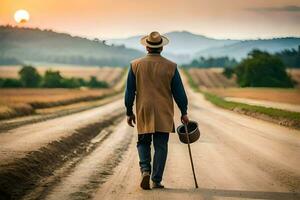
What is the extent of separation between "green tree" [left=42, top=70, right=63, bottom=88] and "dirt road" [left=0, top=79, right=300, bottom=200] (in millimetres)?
76970

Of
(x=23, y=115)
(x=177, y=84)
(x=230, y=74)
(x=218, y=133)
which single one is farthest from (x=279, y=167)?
(x=230, y=74)

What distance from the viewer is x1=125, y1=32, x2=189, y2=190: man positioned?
9500 mm

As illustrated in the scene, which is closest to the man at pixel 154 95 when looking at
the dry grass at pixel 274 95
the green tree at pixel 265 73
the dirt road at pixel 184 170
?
the dirt road at pixel 184 170

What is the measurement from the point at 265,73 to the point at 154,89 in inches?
3774

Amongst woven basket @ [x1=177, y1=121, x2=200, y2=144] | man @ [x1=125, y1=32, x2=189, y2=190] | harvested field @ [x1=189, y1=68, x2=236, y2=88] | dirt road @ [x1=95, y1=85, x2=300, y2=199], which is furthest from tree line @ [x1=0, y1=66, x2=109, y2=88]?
man @ [x1=125, y1=32, x2=189, y2=190]

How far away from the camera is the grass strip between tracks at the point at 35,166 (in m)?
9.34

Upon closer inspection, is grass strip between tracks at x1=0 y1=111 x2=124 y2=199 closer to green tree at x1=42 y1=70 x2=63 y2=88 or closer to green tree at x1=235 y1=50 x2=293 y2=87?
green tree at x1=42 y1=70 x2=63 y2=88

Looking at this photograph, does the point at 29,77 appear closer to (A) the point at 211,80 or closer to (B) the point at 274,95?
(B) the point at 274,95

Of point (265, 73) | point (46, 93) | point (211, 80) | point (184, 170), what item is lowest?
point (211, 80)

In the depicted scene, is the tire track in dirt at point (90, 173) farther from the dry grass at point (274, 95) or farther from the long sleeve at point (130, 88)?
the dry grass at point (274, 95)

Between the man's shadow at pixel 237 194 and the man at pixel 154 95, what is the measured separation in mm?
703

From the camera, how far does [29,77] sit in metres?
91.2

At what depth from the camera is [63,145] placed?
51.9 ft

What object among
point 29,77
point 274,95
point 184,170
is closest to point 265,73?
point 29,77
